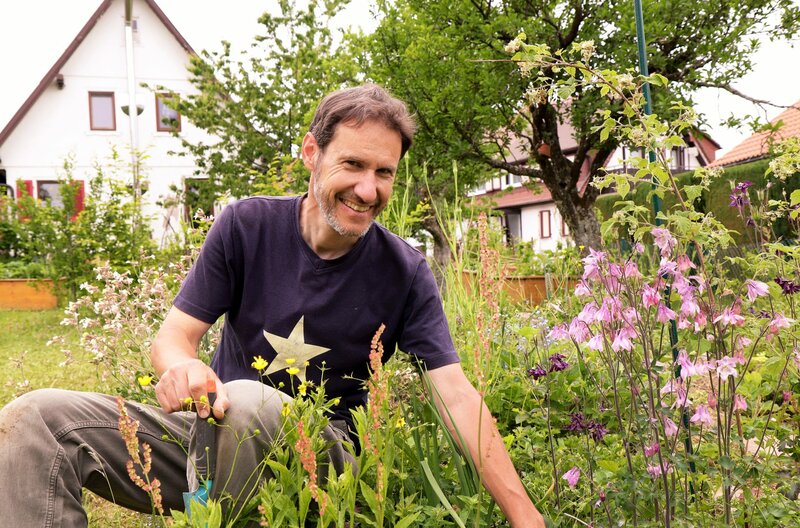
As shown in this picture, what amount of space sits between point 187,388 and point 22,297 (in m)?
14.4

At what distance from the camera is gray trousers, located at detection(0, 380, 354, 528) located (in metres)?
1.82

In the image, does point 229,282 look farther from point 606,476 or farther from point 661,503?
point 661,503

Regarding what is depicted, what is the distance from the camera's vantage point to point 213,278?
7.86ft

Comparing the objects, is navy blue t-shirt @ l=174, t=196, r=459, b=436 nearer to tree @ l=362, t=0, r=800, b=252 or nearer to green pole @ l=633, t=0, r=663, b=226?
green pole @ l=633, t=0, r=663, b=226

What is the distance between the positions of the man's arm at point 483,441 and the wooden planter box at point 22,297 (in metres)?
13.6

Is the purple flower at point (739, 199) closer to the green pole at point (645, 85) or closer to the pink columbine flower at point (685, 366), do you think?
the green pole at point (645, 85)

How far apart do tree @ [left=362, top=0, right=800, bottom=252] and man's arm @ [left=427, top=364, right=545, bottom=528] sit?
866cm

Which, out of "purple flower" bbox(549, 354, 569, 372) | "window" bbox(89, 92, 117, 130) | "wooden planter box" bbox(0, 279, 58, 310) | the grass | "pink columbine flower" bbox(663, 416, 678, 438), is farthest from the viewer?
"window" bbox(89, 92, 117, 130)

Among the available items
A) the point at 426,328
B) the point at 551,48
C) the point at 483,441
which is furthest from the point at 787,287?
the point at 551,48

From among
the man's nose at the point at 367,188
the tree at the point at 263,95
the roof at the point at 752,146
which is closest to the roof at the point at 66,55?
the tree at the point at 263,95

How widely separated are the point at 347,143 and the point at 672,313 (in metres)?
1.17

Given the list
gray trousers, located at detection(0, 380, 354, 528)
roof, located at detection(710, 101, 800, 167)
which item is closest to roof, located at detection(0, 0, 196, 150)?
roof, located at detection(710, 101, 800, 167)

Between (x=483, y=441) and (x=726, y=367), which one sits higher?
(x=726, y=367)

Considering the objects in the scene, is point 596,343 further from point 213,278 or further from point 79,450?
point 79,450
